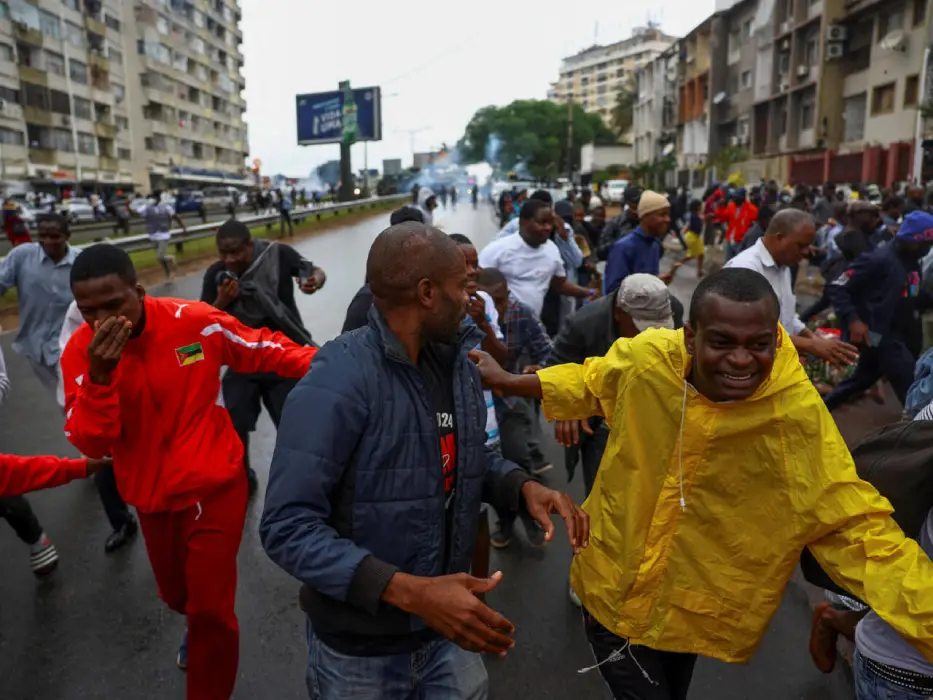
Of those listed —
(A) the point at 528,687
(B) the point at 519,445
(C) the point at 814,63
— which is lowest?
(A) the point at 528,687

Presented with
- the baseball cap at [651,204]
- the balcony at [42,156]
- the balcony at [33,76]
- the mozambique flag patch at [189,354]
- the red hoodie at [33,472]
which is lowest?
the red hoodie at [33,472]

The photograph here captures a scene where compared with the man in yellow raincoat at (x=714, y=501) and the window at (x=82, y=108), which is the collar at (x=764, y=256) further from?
the window at (x=82, y=108)

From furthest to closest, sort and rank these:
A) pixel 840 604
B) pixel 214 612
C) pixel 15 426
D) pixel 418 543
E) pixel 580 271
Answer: pixel 580 271 → pixel 15 426 → pixel 214 612 → pixel 840 604 → pixel 418 543

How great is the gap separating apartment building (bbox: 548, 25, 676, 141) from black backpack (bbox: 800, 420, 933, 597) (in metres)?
127

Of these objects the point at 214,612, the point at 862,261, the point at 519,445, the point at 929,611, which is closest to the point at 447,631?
the point at 929,611

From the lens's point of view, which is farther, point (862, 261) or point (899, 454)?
point (862, 261)

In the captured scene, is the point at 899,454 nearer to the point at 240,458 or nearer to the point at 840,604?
the point at 840,604

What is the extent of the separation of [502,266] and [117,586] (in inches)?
139

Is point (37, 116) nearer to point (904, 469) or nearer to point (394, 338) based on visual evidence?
point (394, 338)

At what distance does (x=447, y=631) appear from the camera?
155cm

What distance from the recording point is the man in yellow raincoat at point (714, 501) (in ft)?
6.20

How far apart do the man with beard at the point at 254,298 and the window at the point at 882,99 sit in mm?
30221

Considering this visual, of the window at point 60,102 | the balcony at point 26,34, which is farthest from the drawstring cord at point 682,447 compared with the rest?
the window at point 60,102

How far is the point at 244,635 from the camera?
3672mm
